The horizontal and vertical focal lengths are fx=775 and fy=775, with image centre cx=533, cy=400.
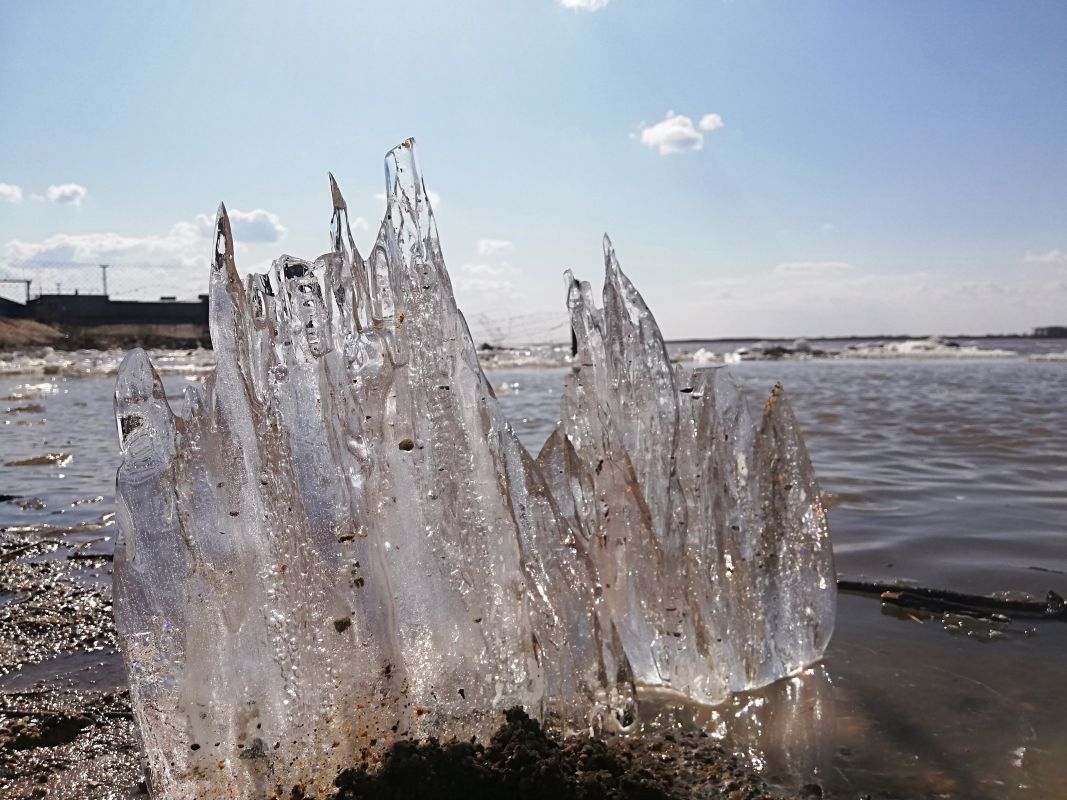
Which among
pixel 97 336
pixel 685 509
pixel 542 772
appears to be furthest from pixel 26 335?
pixel 542 772

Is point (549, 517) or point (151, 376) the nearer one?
point (151, 376)

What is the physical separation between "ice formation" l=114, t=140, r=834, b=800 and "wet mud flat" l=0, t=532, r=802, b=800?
120mm

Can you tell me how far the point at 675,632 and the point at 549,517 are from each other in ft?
1.87

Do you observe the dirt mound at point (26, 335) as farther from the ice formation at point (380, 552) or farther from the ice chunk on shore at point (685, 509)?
the ice chunk on shore at point (685, 509)

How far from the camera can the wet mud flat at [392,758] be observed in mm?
1624

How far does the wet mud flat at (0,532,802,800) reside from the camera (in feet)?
5.33

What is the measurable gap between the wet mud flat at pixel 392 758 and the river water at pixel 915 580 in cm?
15

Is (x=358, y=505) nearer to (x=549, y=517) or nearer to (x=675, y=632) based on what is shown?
(x=549, y=517)

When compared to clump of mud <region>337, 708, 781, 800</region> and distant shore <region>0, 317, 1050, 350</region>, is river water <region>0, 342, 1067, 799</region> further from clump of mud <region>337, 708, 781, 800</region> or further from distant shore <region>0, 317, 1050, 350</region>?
distant shore <region>0, 317, 1050, 350</region>

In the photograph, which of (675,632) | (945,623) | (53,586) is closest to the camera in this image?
(675,632)

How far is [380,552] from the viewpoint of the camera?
74.7 inches

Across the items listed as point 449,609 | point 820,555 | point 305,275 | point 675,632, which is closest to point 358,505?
point 449,609

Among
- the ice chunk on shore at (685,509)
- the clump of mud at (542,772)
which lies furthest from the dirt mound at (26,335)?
the clump of mud at (542,772)

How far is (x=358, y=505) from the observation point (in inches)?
75.0
